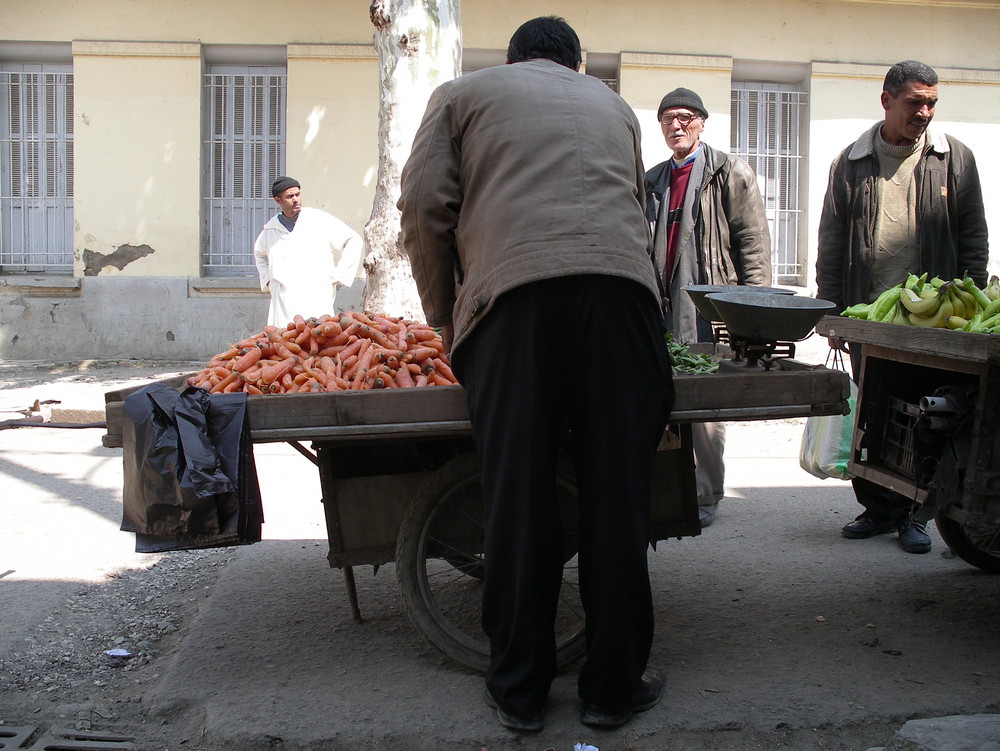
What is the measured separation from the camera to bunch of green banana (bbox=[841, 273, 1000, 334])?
3.29m

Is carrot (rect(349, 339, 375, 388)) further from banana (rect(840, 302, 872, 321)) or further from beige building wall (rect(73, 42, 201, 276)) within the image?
→ beige building wall (rect(73, 42, 201, 276))

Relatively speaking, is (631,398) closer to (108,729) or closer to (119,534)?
(108,729)

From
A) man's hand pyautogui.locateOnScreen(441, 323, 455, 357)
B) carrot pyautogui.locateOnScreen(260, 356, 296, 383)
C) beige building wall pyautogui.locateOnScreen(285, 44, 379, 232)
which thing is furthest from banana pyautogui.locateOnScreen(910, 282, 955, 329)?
beige building wall pyautogui.locateOnScreen(285, 44, 379, 232)

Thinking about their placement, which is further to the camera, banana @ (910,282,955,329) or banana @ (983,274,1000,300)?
banana @ (983,274,1000,300)

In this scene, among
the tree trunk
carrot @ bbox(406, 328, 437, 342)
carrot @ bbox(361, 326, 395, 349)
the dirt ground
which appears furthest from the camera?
the tree trunk

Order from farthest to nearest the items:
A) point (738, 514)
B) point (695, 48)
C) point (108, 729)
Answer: point (695, 48) → point (738, 514) → point (108, 729)

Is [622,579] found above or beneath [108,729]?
above

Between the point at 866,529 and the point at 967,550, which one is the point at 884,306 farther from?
the point at 866,529

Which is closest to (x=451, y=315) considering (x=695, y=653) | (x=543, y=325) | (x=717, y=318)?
(x=543, y=325)

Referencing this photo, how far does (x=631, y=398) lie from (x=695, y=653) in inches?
44.7

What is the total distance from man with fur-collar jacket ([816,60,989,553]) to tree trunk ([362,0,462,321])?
3.53m

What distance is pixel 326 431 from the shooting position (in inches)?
115

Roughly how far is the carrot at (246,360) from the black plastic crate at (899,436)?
7.95 ft

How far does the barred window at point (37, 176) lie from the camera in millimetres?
12258
